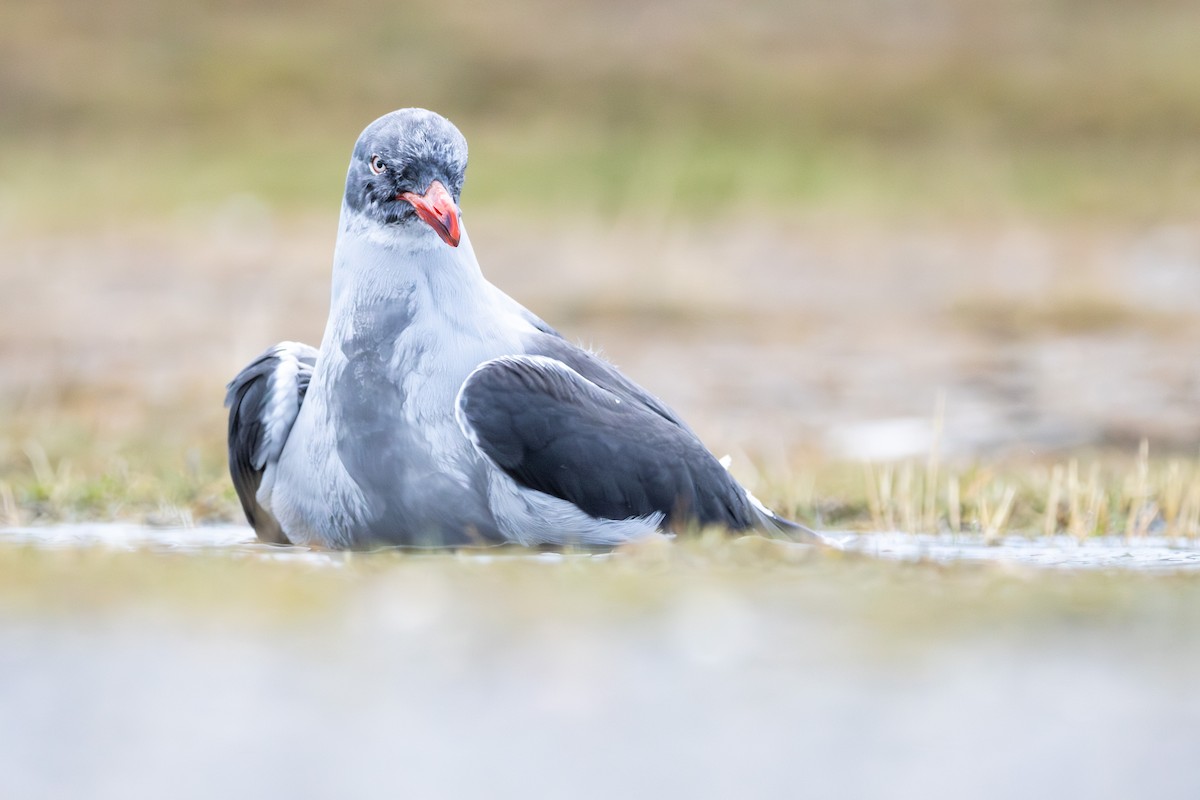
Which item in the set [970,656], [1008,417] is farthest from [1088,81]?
[970,656]

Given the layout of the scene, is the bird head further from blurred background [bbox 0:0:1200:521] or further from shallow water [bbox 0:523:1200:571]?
blurred background [bbox 0:0:1200:521]

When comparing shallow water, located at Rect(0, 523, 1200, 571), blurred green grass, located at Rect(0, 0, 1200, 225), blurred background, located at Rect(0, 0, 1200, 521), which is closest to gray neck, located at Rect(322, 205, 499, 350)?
shallow water, located at Rect(0, 523, 1200, 571)

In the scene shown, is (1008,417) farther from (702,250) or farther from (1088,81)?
(1088,81)

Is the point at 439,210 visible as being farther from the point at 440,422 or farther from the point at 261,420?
the point at 261,420

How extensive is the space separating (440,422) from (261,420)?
2.44 feet

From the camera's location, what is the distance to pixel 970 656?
3.89 m

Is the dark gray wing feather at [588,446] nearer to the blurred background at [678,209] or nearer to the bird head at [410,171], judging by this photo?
the bird head at [410,171]

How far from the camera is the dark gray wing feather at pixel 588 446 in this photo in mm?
5555

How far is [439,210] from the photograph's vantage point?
18.4 ft

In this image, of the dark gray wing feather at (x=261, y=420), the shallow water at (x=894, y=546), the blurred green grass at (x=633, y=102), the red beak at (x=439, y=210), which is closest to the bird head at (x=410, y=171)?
the red beak at (x=439, y=210)

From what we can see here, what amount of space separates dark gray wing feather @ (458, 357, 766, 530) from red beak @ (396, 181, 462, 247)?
0.43m

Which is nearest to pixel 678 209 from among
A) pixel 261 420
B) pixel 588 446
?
pixel 261 420

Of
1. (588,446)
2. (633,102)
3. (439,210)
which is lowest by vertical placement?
(588,446)

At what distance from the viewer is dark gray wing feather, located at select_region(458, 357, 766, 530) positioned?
555 cm
